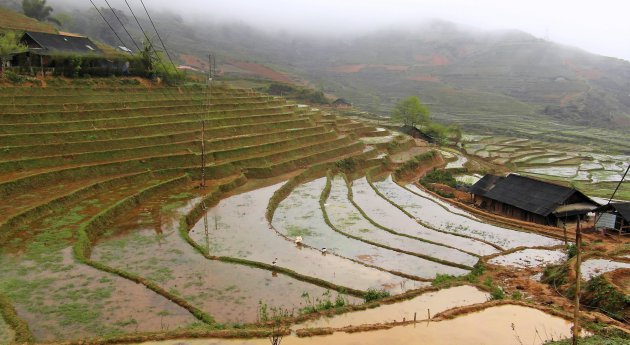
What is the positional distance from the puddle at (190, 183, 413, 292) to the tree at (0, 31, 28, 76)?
21.3 m

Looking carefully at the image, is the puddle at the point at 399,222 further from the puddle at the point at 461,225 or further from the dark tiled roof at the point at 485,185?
the dark tiled roof at the point at 485,185

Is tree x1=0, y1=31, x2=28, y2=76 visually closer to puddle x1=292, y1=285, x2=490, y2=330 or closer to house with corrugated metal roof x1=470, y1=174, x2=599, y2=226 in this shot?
→ puddle x1=292, y1=285, x2=490, y2=330

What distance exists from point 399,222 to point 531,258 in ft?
22.0

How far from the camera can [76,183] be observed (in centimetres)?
2323

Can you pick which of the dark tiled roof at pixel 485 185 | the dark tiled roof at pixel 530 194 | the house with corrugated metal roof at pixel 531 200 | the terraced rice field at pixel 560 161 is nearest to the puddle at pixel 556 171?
the terraced rice field at pixel 560 161

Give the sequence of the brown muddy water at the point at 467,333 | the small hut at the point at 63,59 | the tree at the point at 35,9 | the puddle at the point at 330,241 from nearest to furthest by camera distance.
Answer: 1. the brown muddy water at the point at 467,333
2. the puddle at the point at 330,241
3. the small hut at the point at 63,59
4. the tree at the point at 35,9

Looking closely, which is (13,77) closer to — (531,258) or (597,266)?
(531,258)

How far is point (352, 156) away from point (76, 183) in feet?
72.9

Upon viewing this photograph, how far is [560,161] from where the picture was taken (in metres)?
51.7

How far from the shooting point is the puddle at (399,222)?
791 inches

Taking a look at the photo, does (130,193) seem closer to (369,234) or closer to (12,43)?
(369,234)

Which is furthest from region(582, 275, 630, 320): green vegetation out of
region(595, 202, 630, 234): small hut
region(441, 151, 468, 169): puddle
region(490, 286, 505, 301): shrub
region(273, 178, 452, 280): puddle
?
region(441, 151, 468, 169): puddle

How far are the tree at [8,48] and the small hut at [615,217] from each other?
3897cm

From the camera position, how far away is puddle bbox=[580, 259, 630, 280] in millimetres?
15553
